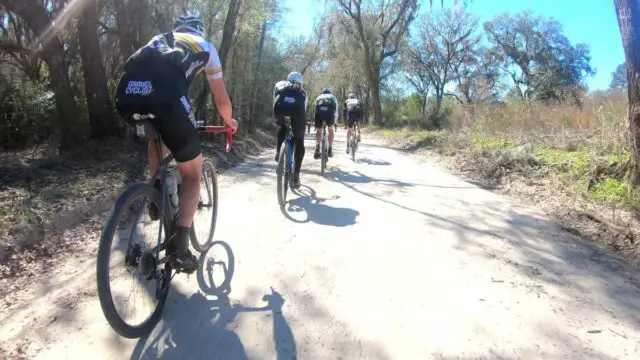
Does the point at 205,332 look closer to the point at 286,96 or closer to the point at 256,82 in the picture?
the point at 286,96

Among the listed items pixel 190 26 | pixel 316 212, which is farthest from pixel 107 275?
pixel 316 212

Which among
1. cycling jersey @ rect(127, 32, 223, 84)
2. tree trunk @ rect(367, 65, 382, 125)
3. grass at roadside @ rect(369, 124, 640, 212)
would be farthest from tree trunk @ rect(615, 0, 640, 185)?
tree trunk @ rect(367, 65, 382, 125)

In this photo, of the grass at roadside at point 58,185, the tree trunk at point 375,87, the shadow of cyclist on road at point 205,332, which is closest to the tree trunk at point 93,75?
the grass at roadside at point 58,185

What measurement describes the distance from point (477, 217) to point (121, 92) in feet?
14.1

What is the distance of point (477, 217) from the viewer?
522 cm

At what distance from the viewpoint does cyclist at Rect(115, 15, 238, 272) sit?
2.55 meters

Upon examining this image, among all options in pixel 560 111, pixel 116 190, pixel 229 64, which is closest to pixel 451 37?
pixel 229 64

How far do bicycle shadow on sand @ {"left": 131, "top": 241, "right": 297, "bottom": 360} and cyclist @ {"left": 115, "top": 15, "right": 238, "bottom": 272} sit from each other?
0.92 feet

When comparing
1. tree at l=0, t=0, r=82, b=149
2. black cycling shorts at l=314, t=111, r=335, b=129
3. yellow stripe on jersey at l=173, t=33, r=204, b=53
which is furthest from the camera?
black cycling shorts at l=314, t=111, r=335, b=129

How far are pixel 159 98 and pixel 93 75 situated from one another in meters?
6.66

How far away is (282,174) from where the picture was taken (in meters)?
5.68

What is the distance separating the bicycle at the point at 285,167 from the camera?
562cm

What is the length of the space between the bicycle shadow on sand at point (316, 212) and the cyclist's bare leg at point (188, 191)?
6.91 feet

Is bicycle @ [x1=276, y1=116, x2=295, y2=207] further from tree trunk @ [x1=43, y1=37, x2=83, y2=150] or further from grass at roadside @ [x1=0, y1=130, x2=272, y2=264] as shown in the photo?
tree trunk @ [x1=43, y1=37, x2=83, y2=150]
